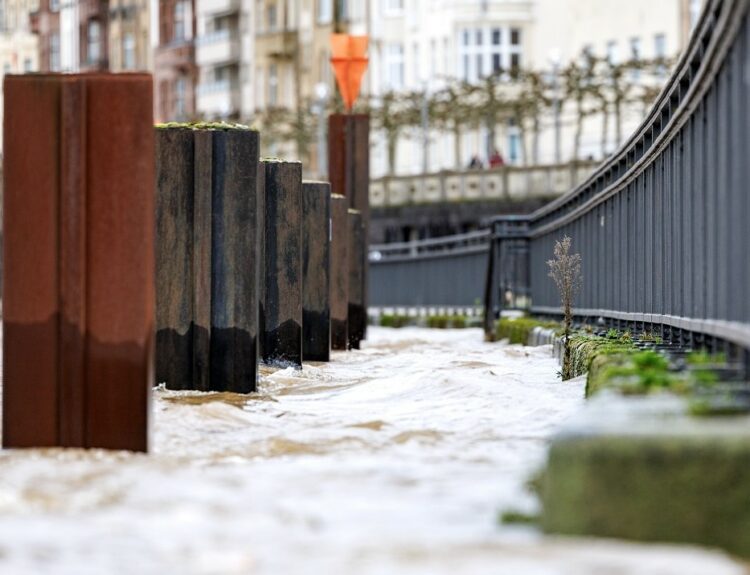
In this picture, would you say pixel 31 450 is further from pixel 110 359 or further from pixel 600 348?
pixel 600 348

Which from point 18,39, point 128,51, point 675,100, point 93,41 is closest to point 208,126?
point 675,100

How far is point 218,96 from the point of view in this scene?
115812 millimetres

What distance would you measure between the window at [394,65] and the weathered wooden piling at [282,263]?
8179 cm

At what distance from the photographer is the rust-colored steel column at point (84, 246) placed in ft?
33.2

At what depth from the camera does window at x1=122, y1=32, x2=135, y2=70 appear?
421 feet

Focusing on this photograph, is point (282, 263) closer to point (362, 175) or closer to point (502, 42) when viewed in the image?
point (362, 175)

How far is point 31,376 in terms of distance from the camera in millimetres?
10398

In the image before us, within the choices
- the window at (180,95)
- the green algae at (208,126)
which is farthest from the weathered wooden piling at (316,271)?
the window at (180,95)

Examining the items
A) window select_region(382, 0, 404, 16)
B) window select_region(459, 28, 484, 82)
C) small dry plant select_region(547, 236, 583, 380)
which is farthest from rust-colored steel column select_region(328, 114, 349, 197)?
window select_region(382, 0, 404, 16)

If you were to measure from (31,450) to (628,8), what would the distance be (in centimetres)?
7912

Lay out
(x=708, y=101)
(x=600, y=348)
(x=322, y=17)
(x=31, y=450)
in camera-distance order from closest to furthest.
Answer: (x=31, y=450) → (x=708, y=101) → (x=600, y=348) → (x=322, y=17)

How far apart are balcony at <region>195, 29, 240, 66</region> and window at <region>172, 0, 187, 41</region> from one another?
361 centimetres

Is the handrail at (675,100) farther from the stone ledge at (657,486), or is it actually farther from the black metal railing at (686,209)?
the stone ledge at (657,486)

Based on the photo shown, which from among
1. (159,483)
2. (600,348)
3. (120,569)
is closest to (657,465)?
(120,569)
